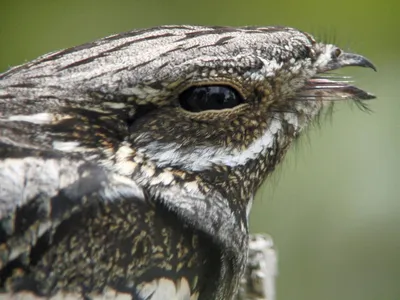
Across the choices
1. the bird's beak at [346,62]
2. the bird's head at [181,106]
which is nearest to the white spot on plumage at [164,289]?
the bird's head at [181,106]

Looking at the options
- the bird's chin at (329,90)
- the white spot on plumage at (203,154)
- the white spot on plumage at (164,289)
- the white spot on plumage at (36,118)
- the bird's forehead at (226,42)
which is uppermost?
the bird's forehead at (226,42)

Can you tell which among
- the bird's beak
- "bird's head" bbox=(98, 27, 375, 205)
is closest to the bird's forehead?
"bird's head" bbox=(98, 27, 375, 205)

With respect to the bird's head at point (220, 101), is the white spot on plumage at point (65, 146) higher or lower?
lower

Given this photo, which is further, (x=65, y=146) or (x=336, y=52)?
(x=336, y=52)

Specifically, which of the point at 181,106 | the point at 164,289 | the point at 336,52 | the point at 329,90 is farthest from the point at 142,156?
the point at 336,52

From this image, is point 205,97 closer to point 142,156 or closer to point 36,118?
→ point 142,156

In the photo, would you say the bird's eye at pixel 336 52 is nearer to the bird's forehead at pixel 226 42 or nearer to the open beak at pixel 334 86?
the open beak at pixel 334 86

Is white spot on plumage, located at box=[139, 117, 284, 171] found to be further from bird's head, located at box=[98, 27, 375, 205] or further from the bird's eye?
the bird's eye

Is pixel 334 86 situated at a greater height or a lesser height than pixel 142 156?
greater
